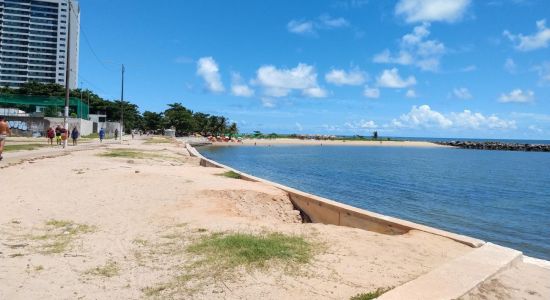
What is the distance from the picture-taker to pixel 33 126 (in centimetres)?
4566

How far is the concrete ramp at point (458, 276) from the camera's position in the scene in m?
4.89

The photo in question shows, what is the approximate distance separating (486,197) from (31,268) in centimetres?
2384

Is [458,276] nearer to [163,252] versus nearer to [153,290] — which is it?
[153,290]

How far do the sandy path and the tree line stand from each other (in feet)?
229

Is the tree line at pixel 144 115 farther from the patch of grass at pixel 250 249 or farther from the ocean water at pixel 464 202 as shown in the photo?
the patch of grass at pixel 250 249

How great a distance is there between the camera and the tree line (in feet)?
267

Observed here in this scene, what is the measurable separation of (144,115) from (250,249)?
355 feet

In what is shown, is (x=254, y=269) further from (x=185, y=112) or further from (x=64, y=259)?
(x=185, y=112)

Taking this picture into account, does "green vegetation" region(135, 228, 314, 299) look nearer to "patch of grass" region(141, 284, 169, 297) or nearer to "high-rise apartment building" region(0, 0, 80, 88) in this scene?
"patch of grass" region(141, 284, 169, 297)

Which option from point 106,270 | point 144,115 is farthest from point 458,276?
point 144,115

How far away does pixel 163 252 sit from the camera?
6.49m

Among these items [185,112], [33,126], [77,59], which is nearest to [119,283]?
[33,126]

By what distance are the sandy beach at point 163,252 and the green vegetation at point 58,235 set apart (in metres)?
0.02

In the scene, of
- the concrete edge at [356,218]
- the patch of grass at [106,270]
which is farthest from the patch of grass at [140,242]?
the concrete edge at [356,218]
